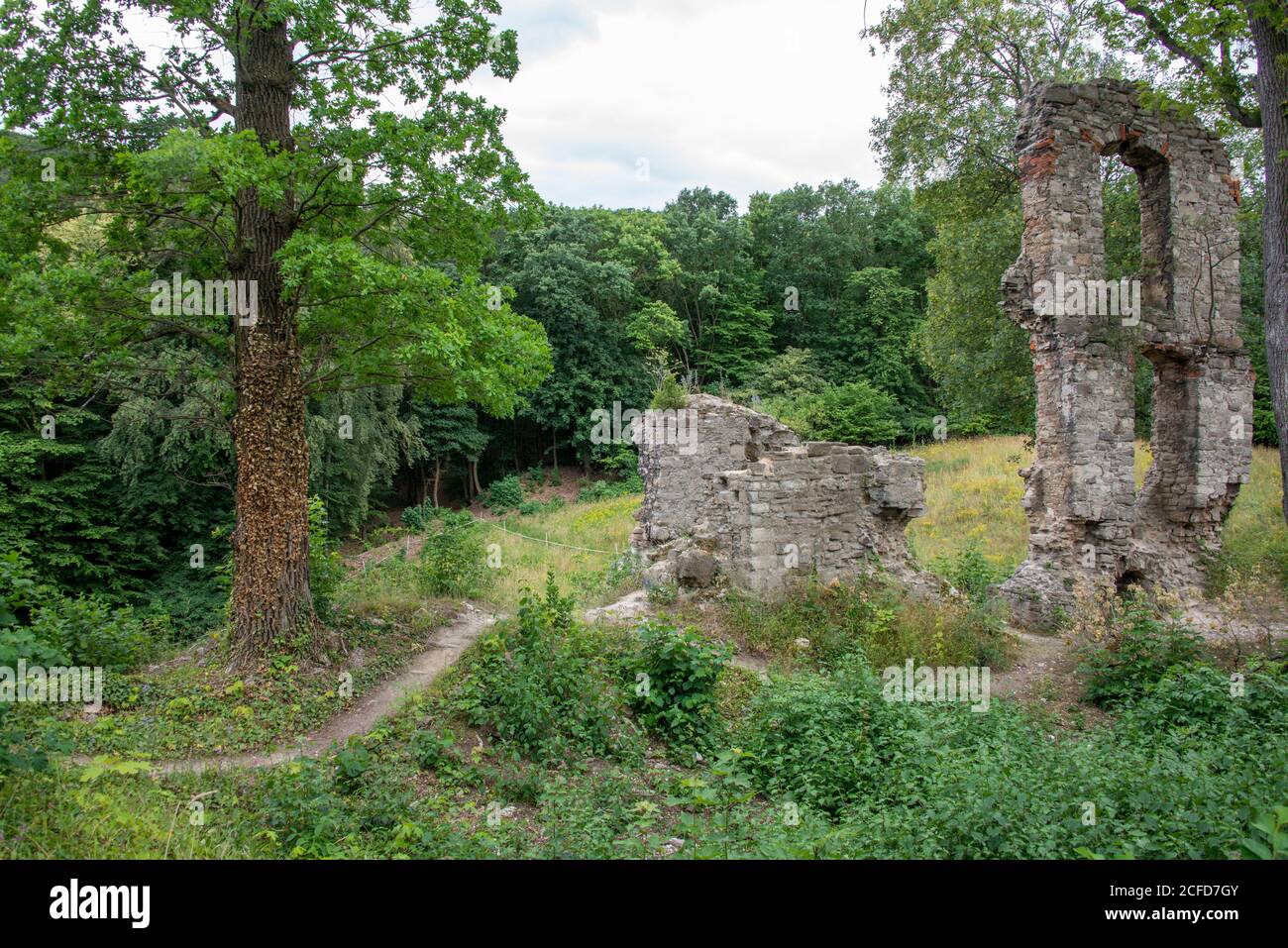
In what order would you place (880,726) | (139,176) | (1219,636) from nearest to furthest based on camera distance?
(139,176) → (880,726) → (1219,636)

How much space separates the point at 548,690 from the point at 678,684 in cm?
143

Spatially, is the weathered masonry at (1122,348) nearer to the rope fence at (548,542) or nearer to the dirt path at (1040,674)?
the dirt path at (1040,674)

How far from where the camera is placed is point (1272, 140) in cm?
753

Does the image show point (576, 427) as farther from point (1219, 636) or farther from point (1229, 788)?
point (1229, 788)

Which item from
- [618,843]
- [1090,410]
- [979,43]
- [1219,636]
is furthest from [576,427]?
[618,843]

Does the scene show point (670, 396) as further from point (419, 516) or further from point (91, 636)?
point (419, 516)

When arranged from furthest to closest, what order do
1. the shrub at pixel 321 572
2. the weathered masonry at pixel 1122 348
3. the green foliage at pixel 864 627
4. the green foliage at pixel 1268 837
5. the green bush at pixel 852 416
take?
the green bush at pixel 852 416, the weathered masonry at pixel 1122 348, the green foliage at pixel 864 627, the shrub at pixel 321 572, the green foliage at pixel 1268 837

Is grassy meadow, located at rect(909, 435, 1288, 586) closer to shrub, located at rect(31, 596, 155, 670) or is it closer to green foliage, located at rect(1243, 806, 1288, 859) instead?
green foliage, located at rect(1243, 806, 1288, 859)

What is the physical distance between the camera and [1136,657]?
30.9 ft

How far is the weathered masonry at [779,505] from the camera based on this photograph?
11500mm

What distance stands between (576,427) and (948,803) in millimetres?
32313

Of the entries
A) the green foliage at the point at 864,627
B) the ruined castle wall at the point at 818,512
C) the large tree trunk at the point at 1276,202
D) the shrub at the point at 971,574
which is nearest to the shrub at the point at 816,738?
the green foliage at the point at 864,627

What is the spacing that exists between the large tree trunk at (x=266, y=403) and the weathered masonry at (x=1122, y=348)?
11.3 metres

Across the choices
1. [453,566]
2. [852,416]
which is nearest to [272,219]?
[453,566]
